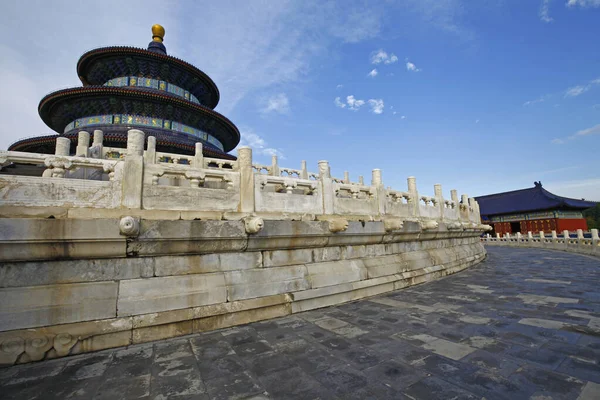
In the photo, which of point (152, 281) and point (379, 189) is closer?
point (152, 281)

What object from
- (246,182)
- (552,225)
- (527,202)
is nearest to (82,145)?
(246,182)

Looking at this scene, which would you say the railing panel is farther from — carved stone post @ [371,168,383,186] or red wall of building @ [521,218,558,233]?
red wall of building @ [521,218,558,233]

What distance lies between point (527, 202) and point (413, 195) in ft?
134

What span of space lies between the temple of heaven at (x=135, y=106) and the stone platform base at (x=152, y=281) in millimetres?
15096

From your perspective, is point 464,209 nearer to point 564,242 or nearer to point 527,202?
point 564,242

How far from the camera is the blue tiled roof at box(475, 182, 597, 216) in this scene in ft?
117

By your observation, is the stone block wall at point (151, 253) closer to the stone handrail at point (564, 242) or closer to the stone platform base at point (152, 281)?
the stone platform base at point (152, 281)

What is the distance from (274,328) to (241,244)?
66.5 inches

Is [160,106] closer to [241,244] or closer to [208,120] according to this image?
[208,120]

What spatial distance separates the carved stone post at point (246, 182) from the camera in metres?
6.02

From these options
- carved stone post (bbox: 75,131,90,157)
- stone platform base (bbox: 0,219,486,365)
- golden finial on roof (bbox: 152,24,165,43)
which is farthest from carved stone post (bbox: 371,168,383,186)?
golden finial on roof (bbox: 152,24,165,43)

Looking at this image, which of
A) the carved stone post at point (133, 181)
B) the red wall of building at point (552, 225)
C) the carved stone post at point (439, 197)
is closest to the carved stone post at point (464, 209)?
the carved stone post at point (439, 197)

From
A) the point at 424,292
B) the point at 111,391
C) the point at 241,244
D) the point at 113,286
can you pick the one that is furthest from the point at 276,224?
the point at 424,292

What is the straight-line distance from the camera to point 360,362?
136 inches
